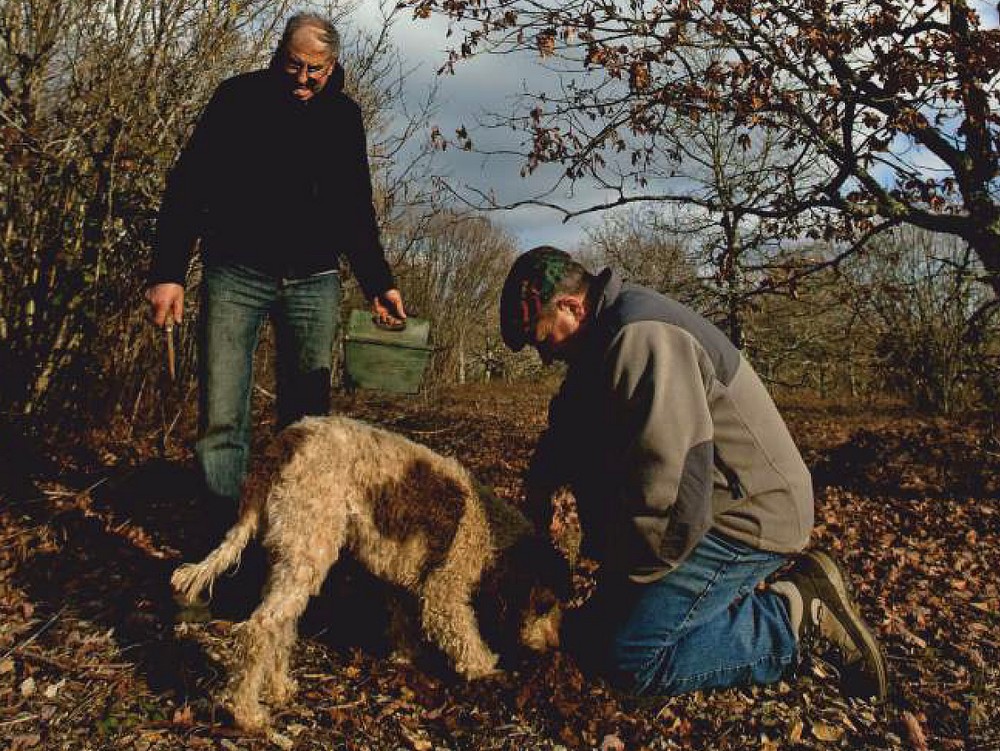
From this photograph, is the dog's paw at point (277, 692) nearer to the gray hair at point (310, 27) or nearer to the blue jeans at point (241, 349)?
the blue jeans at point (241, 349)

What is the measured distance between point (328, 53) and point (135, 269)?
320 centimetres

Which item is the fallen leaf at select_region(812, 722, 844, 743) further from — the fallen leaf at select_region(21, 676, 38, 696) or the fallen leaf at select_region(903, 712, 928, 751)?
the fallen leaf at select_region(21, 676, 38, 696)

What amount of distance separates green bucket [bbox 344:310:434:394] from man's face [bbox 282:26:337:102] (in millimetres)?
2661

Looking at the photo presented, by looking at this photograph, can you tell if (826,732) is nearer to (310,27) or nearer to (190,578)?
(190,578)

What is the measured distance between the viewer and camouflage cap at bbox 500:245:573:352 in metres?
2.65

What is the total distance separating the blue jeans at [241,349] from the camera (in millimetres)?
3193

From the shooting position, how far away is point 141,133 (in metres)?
5.29

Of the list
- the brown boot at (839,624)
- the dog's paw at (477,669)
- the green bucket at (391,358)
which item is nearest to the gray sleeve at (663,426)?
the brown boot at (839,624)

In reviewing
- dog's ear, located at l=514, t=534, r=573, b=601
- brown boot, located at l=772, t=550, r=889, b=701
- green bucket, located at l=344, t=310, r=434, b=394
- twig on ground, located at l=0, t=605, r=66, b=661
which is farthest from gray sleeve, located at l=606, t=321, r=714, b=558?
green bucket, located at l=344, t=310, r=434, b=394

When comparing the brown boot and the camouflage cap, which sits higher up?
the camouflage cap

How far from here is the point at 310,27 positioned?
317 centimetres

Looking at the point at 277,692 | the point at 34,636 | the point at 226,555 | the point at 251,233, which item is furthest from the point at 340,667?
the point at 251,233

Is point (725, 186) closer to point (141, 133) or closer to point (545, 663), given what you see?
point (141, 133)

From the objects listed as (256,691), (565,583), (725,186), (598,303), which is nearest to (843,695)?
(565,583)
